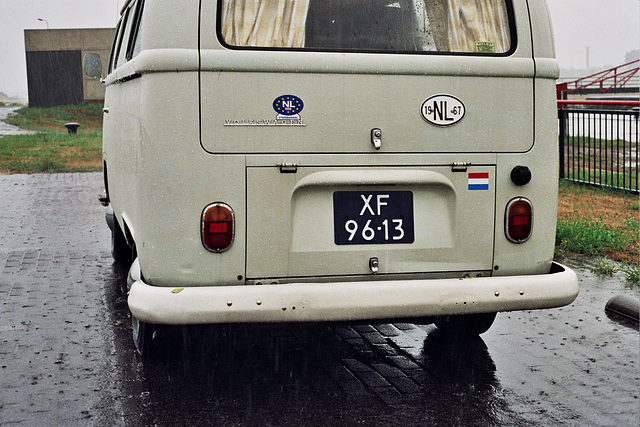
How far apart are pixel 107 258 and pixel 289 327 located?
4.53 meters

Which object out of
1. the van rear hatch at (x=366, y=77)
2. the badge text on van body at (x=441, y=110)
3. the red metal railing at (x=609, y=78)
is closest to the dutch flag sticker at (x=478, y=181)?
the van rear hatch at (x=366, y=77)

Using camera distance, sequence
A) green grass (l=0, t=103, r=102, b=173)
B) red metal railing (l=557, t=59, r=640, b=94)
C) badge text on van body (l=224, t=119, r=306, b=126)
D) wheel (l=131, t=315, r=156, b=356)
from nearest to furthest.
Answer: badge text on van body (l=224, t=119, r=306, b=126) → wheel (l=131, t=315, r=156, b=356) → green grass (l=0, t=103, r=102, b=173) → red metal railing (l=557, t=59, r=640, b=94)

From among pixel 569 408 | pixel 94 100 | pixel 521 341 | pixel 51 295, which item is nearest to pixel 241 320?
pixel 569 408

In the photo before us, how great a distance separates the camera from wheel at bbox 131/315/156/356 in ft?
15.5

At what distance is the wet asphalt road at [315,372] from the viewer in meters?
4.11

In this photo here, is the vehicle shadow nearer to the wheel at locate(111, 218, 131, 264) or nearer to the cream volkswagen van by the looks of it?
the cream volkswagen van

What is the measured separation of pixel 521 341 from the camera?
5387 millimetres

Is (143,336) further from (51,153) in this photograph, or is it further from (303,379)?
(51,153)

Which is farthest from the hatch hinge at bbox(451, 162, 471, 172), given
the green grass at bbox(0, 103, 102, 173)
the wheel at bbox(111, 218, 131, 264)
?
the green grass at bbox(0, 103, 102, 173)

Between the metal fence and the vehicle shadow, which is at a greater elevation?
the metal fence

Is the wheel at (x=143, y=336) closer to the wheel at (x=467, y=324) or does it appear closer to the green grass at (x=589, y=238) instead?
the wheel at (x=467, y=324)

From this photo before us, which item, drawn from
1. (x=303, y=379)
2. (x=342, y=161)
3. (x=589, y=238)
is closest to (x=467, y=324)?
(x=303, y=379)

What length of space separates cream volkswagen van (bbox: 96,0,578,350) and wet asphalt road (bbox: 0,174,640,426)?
42 cm

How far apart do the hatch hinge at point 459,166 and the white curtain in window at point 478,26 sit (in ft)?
1.91
